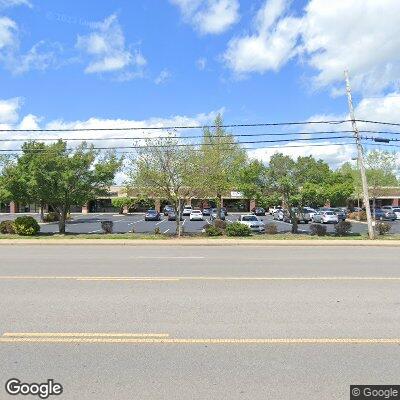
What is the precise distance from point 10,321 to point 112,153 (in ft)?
66.1

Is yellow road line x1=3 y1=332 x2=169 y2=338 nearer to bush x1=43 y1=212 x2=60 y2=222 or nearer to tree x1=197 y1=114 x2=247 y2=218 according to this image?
tree x1=197 y1=114 x2=247 y2=218

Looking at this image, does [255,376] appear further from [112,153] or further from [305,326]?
[112,153]

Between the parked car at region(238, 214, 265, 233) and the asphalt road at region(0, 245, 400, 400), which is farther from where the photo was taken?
the parked car at region(238, 214, 265, 233)

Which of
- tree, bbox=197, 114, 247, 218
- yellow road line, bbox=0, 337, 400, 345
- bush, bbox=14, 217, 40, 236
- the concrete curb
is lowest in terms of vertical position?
yellow road line, bbox=0, 337, 400, 345

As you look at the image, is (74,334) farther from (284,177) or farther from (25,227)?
(284,177)

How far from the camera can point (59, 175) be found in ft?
77.0

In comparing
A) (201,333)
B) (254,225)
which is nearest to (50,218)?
(254,225)

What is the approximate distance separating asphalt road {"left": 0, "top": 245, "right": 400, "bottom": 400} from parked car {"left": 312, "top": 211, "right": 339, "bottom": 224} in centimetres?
3297

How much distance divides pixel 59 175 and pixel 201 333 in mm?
20219

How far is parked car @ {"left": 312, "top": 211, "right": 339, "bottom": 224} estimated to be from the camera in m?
41.5

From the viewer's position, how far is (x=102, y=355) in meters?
4.47

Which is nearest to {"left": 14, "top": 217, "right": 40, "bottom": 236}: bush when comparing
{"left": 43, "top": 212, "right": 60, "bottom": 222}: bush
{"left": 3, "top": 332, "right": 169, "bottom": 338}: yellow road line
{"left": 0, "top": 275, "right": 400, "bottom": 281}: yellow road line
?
{"left": 0, "top": 275, "right": 400, "bottom": 281}: yellow road line

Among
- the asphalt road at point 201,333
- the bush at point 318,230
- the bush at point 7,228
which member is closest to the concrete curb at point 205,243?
the bush at point 318,230

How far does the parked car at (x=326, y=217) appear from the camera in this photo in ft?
136
